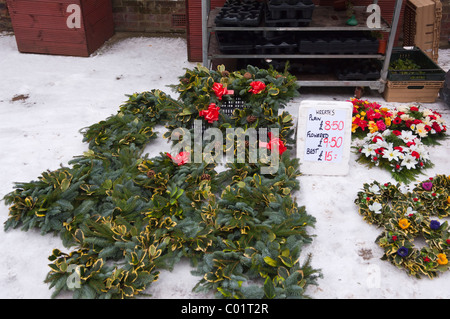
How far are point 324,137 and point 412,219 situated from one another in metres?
1.08

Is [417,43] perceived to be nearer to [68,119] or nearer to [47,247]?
[68,119]

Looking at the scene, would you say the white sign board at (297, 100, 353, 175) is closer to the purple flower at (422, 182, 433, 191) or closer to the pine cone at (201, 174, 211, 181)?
the purple flower at (422, 182, 433, 191)

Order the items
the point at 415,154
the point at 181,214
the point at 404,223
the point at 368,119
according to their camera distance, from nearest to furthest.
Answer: the point at 404,223, the point at 181,214, the point at 415,154, the point at 368,119

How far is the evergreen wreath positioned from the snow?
145 mm

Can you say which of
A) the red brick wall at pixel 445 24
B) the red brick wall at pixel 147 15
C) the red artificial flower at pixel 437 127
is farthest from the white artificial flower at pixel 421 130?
the red brick wall at pixel 147 15

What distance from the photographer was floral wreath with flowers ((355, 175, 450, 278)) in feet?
9.68

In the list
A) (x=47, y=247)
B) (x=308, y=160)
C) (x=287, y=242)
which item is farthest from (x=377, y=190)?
(x=47, y=247)

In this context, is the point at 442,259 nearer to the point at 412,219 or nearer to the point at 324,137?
the point at 412,219

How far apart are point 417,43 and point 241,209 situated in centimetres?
469

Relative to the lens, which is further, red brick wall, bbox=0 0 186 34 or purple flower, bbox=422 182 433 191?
red brick wall, bbox=0 0 186 34

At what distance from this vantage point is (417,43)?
6246 mm

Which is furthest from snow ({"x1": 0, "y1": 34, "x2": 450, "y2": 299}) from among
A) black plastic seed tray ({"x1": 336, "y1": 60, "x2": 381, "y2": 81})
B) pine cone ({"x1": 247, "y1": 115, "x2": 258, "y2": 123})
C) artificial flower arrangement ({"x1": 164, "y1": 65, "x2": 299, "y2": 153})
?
pine cone ({"x1": 247, "y1": 115, "x2": 258, "y2": 123})

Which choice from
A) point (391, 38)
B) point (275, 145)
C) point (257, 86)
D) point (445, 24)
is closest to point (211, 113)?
point (257, 86)

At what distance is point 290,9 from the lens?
514 centimetres
